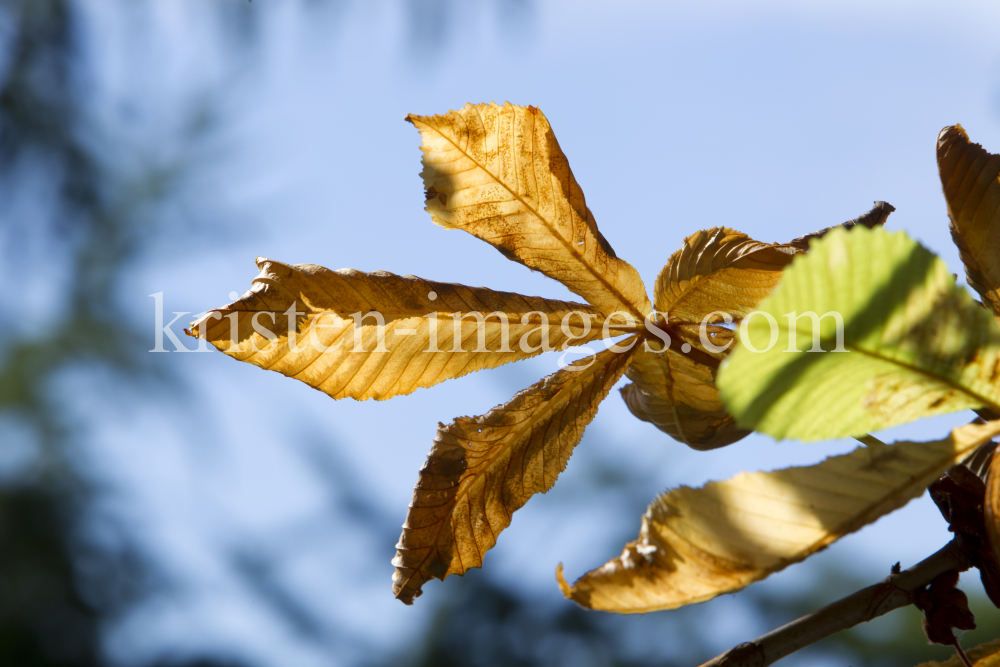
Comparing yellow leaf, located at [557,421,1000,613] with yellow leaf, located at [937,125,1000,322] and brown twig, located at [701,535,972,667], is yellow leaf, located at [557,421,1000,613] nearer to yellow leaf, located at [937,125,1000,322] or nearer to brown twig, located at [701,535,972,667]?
brown twig, located at [701,535,972,667]

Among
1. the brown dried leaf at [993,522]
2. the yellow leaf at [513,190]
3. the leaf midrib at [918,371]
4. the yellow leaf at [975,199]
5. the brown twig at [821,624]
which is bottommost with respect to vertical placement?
the brown twig at [821,624]

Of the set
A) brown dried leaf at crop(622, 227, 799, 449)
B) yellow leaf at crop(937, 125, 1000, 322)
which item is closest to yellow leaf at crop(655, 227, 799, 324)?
brown dried leaf at crop(622, 227, 799, 449)

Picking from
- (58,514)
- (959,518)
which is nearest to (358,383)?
(959,518)

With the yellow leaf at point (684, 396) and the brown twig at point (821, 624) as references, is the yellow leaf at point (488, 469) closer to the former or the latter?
the yellow leaf at point (684, 396)

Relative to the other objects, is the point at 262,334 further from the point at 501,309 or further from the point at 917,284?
the point at 917,284

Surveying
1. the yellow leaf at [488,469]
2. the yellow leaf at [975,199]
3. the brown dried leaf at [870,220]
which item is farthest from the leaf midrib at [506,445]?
the yellow leaf at [975,199]

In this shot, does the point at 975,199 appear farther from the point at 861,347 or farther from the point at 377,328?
the point at 377,328
